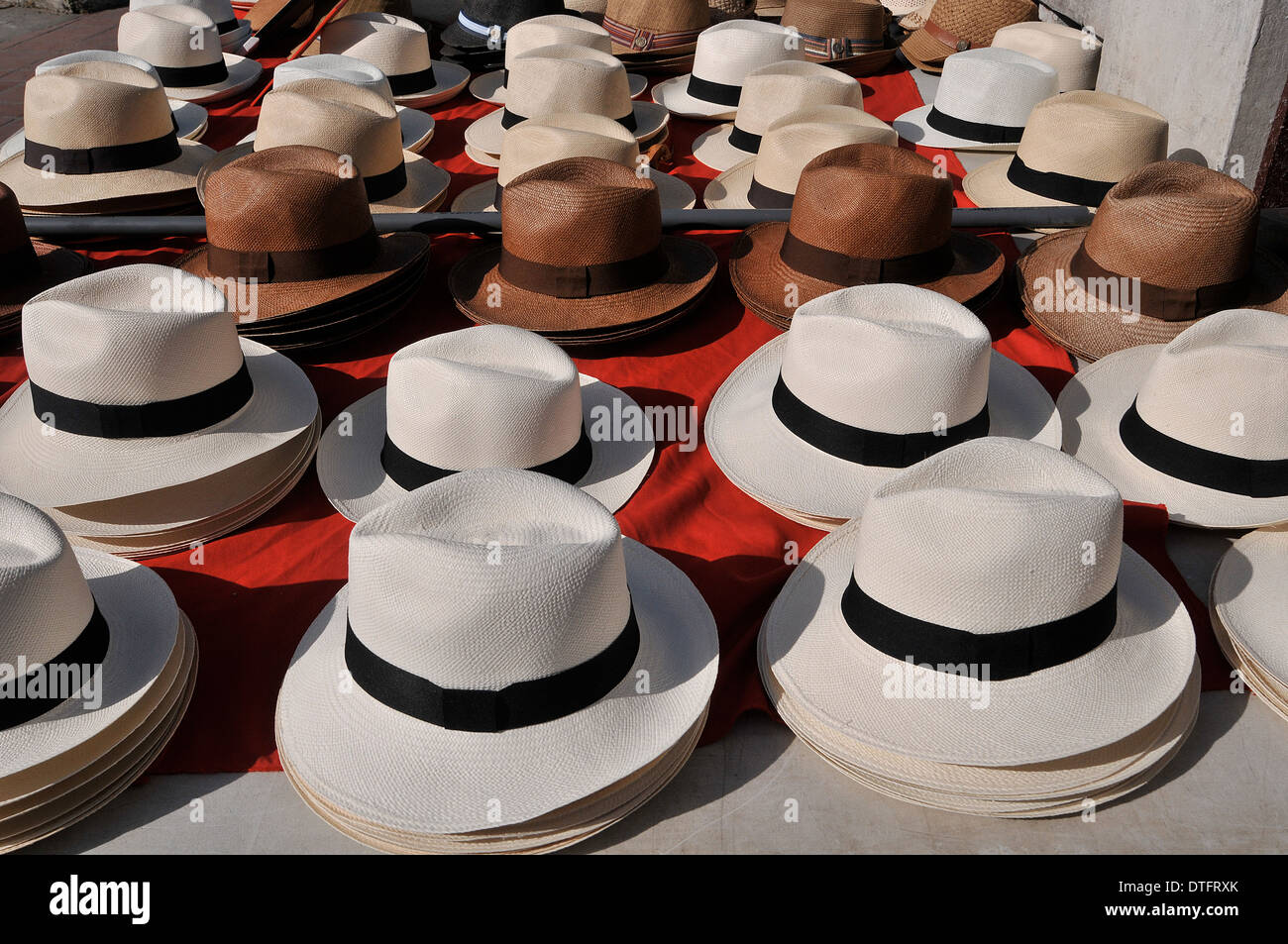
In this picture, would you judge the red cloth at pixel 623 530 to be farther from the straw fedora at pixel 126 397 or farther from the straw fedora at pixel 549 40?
the straw fedora at pixel 549 40

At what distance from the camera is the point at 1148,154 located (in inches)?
172

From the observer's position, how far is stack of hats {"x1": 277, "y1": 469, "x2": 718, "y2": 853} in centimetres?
209

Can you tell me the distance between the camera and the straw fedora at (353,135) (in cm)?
436

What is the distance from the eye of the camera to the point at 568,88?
5012 millimetres

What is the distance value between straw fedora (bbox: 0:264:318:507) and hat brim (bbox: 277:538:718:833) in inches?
35.0

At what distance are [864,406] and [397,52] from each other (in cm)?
419

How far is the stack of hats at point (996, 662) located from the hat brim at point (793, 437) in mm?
577

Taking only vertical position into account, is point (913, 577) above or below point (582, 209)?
below

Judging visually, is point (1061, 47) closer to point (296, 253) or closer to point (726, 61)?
point (726, 61)

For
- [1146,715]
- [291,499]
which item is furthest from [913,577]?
[291,499]

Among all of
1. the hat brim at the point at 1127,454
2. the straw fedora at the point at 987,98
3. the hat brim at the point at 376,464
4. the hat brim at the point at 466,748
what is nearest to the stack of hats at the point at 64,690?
the hat brim at the point at 466,748

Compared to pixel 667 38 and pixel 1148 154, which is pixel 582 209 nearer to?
pixel 1148 154

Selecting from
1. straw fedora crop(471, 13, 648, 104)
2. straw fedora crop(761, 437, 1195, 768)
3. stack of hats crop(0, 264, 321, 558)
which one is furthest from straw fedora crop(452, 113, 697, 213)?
straw fedora crop(761, 437, 1195, 768)
